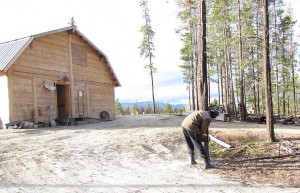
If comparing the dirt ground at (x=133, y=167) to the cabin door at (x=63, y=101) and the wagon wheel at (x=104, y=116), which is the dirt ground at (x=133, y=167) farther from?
the wagon wheel at (x=104, y=116)

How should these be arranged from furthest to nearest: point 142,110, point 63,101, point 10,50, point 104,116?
point 142,110, point 104,116, point 63,101, point 10,50

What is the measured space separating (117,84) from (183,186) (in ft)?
66.8

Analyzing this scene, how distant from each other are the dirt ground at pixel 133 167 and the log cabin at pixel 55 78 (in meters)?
5.32

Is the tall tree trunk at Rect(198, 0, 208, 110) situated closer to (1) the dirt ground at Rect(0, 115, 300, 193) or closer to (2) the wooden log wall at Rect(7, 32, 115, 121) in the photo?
(1) the dirt ground at Rect(0, 115, 300, 193)

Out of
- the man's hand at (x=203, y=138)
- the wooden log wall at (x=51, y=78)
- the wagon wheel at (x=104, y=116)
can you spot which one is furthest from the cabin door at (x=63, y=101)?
the man's hand at (x=203, y=138)

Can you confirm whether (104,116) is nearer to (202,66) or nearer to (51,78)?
(51,78)

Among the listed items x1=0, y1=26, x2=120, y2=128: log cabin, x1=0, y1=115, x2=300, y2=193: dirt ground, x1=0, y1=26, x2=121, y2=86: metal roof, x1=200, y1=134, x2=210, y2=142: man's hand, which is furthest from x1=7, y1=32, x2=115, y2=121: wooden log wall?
x1=200, y1=134, x2=210, y2=142: man's hand

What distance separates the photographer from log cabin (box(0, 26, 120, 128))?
17.6 m

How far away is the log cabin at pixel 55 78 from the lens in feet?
57.7

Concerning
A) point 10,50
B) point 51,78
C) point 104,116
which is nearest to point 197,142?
point 10,50

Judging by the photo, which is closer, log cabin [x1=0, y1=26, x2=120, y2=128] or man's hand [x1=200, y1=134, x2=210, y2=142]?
man's hand [x1=200, y1=134, x2=210, y2=142]

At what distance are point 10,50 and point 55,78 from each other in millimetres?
3187

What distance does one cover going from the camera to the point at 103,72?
25.4m

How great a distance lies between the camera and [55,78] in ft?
67.7
